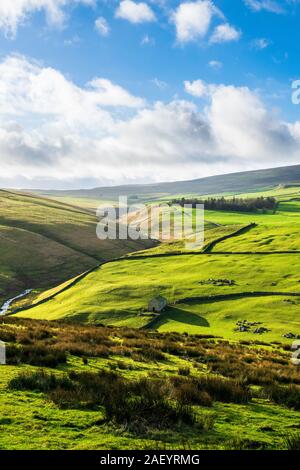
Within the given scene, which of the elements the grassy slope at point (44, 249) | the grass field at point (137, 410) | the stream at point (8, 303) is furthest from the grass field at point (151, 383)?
the grassy slope at point (44, 249)

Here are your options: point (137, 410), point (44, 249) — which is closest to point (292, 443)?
point (137, 410)

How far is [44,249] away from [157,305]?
74.3 m

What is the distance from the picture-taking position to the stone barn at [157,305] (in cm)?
6097

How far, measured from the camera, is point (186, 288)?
72500mm

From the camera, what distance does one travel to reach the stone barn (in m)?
61.0

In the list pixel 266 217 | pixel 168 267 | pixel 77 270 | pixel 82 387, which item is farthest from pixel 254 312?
pixel 266 217

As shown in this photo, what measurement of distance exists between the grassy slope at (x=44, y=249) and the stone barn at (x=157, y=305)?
42614mm

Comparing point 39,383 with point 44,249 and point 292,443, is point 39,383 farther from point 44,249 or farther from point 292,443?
point 44,249

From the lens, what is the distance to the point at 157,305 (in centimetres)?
6122

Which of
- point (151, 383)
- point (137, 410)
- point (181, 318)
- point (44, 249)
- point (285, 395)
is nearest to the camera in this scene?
point (137, 410)

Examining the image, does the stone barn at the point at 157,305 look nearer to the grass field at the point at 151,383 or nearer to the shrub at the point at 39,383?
the grass field at the point at 151,383

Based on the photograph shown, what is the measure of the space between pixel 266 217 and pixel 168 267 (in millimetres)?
93719

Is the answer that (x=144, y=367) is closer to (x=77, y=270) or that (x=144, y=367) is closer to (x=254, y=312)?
(x=254, y=312)

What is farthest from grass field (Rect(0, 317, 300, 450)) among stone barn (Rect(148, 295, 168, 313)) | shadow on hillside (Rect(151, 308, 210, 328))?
stone barn (Rect(148, 295, 168, 313))
